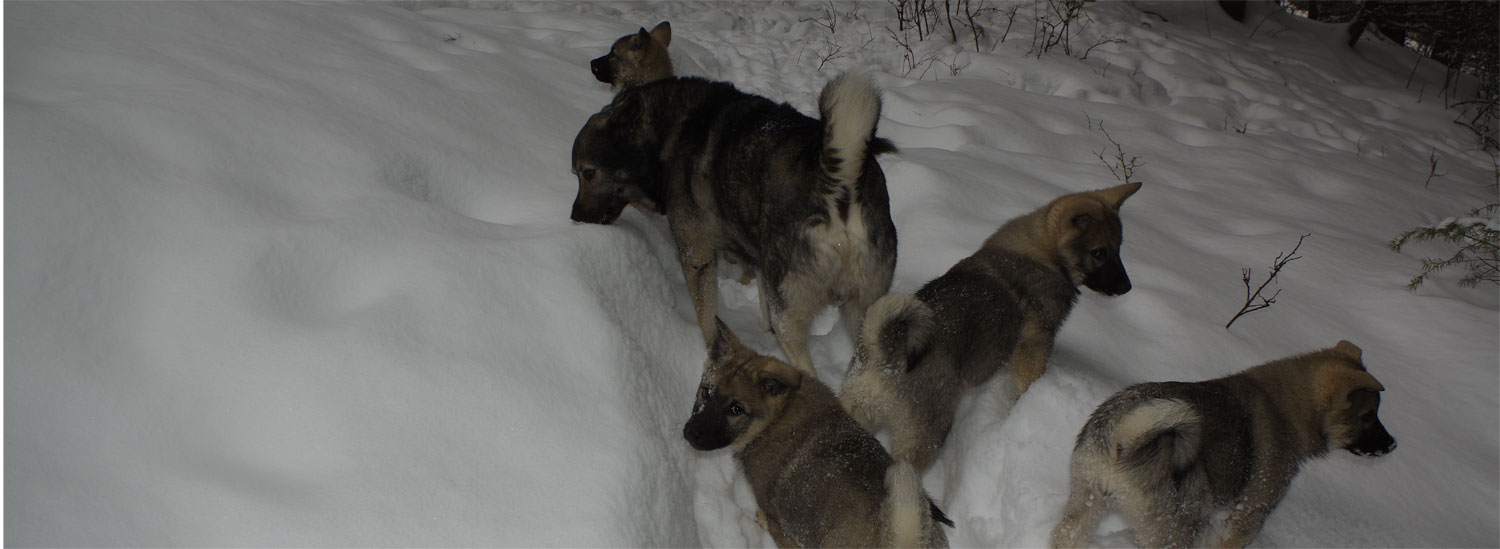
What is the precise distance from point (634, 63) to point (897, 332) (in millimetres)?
2440

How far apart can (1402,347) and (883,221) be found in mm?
2687

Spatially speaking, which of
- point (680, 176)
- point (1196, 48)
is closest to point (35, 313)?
point (680, 176)

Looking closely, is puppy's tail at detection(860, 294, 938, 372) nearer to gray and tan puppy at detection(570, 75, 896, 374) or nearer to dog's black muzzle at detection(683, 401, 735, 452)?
gray and tan puppy at detection(570, 75, 896, 374)

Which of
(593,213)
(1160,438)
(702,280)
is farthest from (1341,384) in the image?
(593,213)

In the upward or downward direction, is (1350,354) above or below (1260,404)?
above

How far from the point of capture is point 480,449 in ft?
7.70

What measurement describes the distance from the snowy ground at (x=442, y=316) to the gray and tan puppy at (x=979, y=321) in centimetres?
23

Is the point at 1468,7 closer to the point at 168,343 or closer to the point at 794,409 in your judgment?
the point at 794,409

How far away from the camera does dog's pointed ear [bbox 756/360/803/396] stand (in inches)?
109

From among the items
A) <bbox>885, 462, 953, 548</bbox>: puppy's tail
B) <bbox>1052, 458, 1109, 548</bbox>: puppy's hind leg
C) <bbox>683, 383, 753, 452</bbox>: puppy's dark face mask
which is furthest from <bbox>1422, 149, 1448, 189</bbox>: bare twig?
<bbox>683, 383, 753, 452</bbox>: puppy's dark face mask

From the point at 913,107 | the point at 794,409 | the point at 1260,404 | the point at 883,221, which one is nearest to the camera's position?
the point at 1260,404

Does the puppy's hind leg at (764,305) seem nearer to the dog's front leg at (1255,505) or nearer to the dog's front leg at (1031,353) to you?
the dog's front leg at (1031,353)

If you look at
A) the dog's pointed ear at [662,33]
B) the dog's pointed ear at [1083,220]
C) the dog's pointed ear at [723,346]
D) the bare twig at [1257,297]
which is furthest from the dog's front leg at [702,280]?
the bare twig at [1257,297]

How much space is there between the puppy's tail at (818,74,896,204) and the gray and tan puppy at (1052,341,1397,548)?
1243 millimetres
